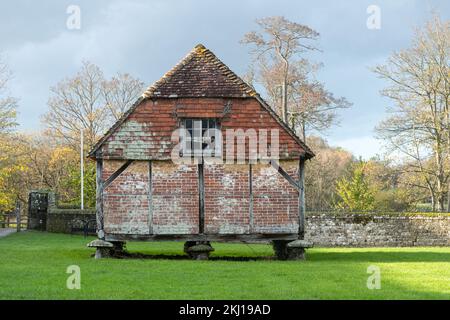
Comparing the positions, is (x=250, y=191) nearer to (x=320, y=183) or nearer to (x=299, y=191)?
(x=299, y=191)

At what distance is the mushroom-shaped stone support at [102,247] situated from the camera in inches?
770

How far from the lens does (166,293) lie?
12.0 meters

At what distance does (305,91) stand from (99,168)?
66.1 feet

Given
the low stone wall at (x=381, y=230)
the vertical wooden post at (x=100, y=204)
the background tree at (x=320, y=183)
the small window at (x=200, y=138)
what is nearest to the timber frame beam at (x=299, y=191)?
the small window at (x=200, y=138)

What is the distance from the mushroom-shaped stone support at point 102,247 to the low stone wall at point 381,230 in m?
13.9

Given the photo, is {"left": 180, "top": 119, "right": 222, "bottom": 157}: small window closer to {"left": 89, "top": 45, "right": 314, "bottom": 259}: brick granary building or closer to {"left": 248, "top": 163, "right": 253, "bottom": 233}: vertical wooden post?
{"left": 89, "top": 45, "right": 314, "bottom": 259}: brick granary building

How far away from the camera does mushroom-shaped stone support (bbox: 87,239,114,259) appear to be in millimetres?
19562

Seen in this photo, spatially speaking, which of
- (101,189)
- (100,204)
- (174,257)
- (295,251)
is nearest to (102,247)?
(100,204)

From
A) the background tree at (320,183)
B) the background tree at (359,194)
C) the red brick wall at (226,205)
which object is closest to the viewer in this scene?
Result: the red brick wall at (226,205)

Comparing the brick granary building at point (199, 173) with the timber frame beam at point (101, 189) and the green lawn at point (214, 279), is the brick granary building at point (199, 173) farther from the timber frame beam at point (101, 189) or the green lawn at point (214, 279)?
the green lawn at point (214, 279)

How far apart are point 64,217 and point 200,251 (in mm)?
16804

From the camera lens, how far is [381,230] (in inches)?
1244
